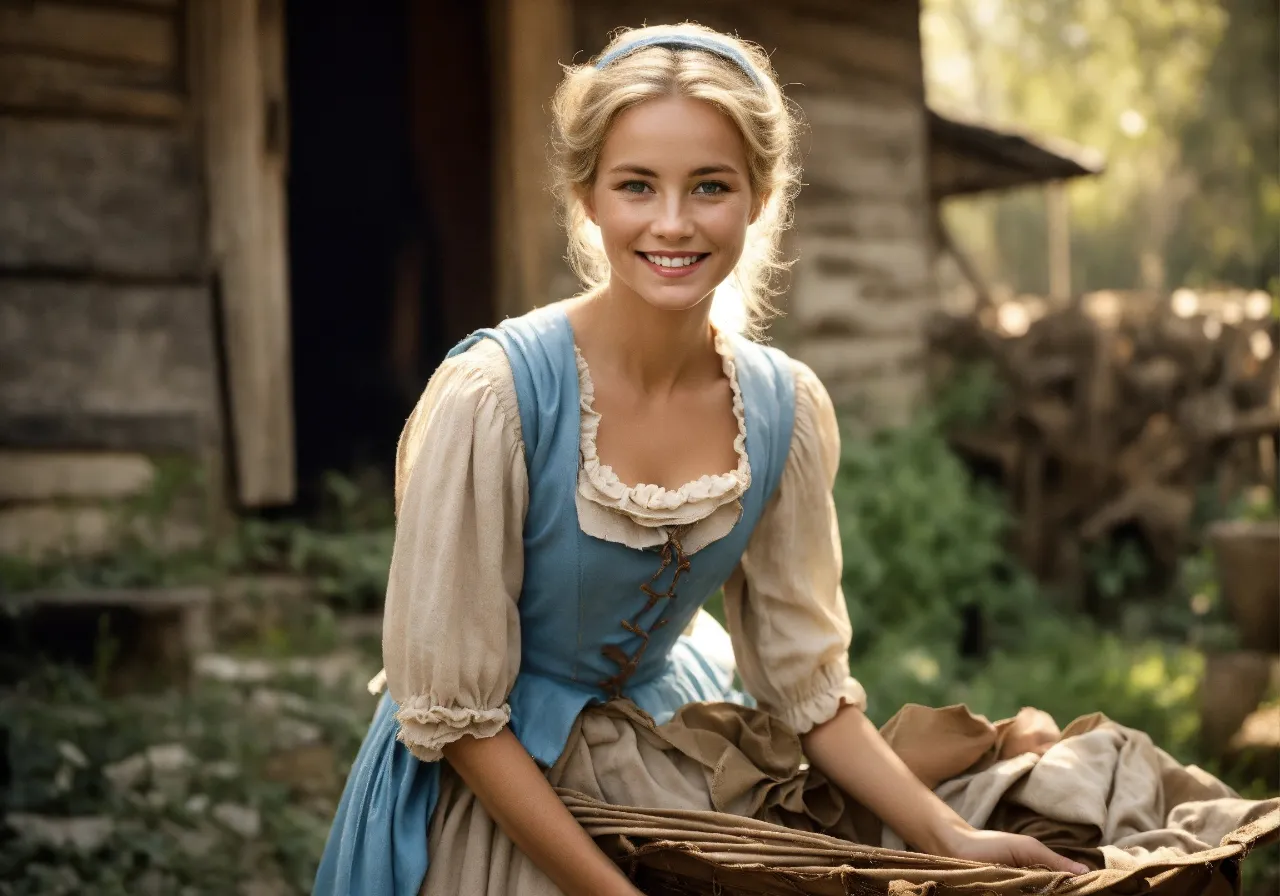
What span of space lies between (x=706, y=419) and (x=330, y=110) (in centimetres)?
572

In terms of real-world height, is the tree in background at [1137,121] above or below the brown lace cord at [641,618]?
above

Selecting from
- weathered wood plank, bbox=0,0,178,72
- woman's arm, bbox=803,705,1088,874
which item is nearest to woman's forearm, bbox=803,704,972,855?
woman's arm, bbox=803,705,1088,874

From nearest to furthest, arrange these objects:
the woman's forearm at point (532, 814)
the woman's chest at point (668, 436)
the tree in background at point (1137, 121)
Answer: the woman's forearm at point (532, 814)
the woman's chest at point (668, 436)
the tree in background at point (1137, 121)

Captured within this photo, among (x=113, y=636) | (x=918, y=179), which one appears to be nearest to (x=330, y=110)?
(x=918, y=179)

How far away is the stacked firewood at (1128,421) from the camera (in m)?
6.02

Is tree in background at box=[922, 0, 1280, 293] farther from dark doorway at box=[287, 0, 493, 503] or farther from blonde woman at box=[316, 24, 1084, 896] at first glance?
blonde woman at box=[316, 24, 1084, 896]

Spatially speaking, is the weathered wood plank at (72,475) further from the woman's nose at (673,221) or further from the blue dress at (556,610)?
the woman's nose at (673,221)

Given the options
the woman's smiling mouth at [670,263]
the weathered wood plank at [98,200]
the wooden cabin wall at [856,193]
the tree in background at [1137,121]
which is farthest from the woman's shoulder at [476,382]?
the tree in background at [1137,121]

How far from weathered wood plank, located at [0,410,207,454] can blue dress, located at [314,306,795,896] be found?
282cm

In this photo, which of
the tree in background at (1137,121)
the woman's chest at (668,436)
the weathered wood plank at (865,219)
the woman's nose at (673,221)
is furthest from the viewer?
the tree in background at (1137,121)

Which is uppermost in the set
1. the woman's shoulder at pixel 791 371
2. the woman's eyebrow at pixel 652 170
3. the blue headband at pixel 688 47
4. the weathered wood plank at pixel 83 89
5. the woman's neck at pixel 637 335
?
the weathered wood plank at pixel 83 89

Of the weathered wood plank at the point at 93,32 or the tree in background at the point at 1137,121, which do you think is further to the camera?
the tree in background at the point at 1137,121

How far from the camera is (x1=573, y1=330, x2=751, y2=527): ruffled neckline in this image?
1.87m

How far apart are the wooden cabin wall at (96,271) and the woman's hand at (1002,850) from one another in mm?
3353
